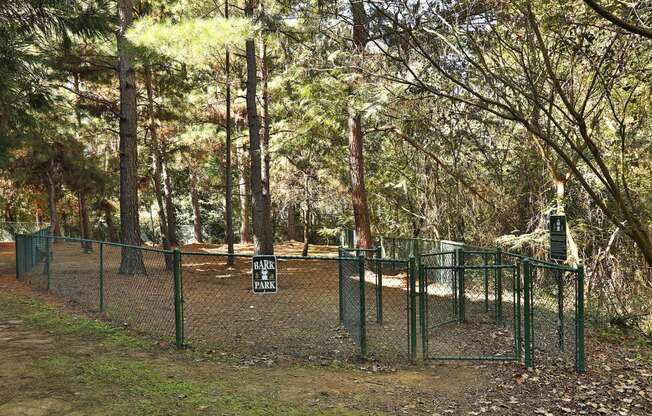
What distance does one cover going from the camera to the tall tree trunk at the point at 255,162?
40.8 feet

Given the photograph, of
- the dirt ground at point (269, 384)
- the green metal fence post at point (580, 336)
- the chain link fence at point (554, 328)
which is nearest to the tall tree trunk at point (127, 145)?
the dirt ground at point (269, 384)

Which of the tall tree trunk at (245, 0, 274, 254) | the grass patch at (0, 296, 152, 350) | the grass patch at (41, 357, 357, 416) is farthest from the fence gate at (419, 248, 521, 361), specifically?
the tall tree trunk at (245, 0, 274, 254)

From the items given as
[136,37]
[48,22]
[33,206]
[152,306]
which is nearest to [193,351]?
[152,306]

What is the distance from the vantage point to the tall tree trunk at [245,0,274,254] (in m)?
12.4

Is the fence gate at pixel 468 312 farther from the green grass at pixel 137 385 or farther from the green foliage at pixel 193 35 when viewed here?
the green foliage at pixel 193 35

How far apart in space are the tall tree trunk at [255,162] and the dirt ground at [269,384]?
609 centimetres

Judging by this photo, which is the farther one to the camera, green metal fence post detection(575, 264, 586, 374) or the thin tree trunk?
the thin tree trunk

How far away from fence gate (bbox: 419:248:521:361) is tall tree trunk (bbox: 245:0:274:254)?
14.3 feet

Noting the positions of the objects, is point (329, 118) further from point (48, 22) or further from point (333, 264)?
point (48, 22)

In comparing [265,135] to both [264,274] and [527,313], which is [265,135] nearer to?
[264,274]

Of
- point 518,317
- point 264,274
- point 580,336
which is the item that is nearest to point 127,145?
point 264,274

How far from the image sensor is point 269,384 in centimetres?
575

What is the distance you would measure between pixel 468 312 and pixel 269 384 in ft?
17.5

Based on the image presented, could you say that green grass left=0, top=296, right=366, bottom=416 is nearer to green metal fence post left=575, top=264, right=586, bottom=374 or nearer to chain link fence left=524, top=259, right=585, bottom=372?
chain link fence left=524, top=259, right=585, bottom=372
